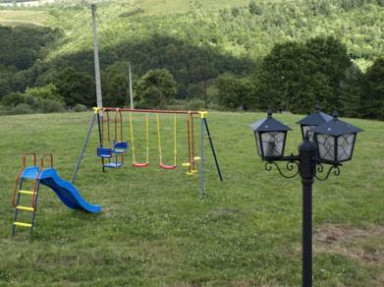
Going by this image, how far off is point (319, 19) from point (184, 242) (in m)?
112

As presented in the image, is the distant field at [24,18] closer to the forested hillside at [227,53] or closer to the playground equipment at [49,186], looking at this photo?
the forested hillside at [227,53]

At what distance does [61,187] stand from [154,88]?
58566 millimetres

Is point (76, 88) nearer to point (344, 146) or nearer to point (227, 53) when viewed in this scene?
point (227, 53)

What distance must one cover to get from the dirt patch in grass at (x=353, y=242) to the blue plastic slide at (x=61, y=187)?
426cm

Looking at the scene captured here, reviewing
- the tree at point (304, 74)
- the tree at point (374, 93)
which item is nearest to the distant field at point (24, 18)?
the tree at point (304, 74)

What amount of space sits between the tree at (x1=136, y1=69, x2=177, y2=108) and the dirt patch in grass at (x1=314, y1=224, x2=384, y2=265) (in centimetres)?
5739

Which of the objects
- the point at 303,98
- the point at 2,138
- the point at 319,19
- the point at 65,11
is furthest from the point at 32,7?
the point at 2,138

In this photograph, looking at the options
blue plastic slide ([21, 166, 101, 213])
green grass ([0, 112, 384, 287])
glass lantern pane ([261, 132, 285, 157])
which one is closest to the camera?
glass lantern pane ([261, 132, 285, 157])

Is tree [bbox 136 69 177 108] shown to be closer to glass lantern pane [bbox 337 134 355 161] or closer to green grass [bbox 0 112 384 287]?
green grass [bbox 0 112 384 287]

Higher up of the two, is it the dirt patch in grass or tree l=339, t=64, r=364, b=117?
tree l=339, t=64, r=364, b=117

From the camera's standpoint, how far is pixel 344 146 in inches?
174

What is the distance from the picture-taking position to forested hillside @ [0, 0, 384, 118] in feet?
167

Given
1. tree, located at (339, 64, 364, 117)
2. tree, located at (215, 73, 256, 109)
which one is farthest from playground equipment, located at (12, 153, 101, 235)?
tree, located at (215, 73, 256, 109)

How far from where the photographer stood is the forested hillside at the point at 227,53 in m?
51.0
